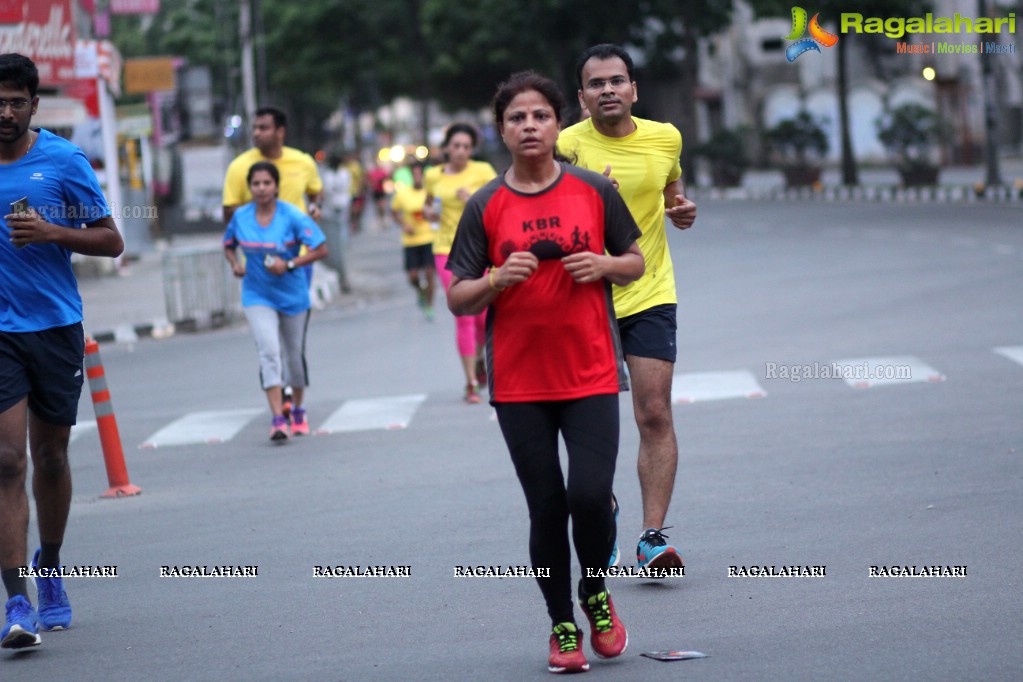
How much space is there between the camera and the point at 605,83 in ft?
22.1

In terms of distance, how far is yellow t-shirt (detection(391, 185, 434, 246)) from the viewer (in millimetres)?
19203

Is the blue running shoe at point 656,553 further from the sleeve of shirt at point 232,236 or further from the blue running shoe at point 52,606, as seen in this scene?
the sleeve of shirt at point 232,236

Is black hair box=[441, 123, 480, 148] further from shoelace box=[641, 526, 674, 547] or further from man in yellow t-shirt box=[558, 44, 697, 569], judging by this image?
shoelace box=[641, 526, 674, 547]

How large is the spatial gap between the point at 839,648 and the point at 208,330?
16.8m

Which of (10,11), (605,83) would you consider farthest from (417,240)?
(605,83)

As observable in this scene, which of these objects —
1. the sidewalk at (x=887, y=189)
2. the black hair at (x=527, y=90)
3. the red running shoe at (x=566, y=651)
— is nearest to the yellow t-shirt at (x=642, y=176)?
the black hair at (x=527, y=90)

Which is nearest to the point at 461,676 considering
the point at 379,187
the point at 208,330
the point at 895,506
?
the point at 895,506

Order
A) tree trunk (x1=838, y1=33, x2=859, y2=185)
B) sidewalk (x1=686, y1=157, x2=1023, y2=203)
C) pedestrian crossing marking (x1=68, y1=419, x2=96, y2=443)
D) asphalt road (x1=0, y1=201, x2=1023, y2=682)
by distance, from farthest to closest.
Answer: tree trunk (x1=838, y1=33, x2=859, y2=185) → sidewalk (x1=686, y1=157, x2=1023, y2=203) → pedestrian crossing marking (x1=68, y1=419, x2=96, y2=443) → asphalt road (x1=0, y1=201, x2=1023, y2=682)

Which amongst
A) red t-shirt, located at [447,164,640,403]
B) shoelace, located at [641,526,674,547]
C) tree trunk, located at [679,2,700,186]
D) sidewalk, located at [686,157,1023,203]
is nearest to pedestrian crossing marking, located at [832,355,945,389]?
shoelace, located at [641,526,674,547]

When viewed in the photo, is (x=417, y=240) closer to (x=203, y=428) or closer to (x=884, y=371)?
(x=203, y=428)

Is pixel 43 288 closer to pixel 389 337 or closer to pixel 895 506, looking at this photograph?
pixel 895 506

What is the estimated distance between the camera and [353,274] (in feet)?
102

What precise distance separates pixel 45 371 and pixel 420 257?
1310cm

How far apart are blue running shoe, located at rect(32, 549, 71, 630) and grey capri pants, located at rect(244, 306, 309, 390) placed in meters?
4.74
